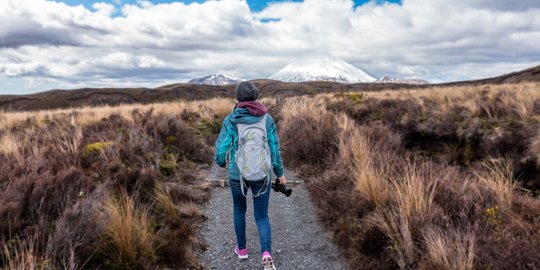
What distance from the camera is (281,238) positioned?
16.2ft

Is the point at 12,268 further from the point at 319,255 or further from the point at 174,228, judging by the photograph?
the point at 319,255

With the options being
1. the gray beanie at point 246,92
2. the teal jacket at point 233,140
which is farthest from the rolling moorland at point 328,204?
the gray beanie at point 246,92

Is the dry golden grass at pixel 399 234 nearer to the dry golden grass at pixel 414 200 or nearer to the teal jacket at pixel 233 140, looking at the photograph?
the dry golden grass at pixel 414 200

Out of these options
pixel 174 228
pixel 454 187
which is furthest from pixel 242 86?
pixel 454 187

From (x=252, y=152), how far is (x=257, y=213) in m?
0.74

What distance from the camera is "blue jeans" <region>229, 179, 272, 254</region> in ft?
13.2

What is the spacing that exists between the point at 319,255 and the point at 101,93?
79537 mm

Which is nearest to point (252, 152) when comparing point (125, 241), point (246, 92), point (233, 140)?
point (233, 140)

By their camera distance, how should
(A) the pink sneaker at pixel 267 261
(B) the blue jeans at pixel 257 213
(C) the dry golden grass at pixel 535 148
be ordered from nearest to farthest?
(A) the pink sneaker at pixel 267 261, (B) the blue jeans at pixel 257 213, (C) the dry golden grass at pixel 535 148

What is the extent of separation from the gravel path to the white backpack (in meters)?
1.13

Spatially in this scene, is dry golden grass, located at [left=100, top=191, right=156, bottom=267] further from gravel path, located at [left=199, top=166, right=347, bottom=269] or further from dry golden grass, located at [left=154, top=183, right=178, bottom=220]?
dry golden grass, located at [left=154, top=183, right=178, bottom=220]

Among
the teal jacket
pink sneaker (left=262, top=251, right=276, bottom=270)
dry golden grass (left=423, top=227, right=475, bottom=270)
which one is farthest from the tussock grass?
the teal jacket

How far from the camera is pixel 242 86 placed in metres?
4.09

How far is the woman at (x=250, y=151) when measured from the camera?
3.91 metres
